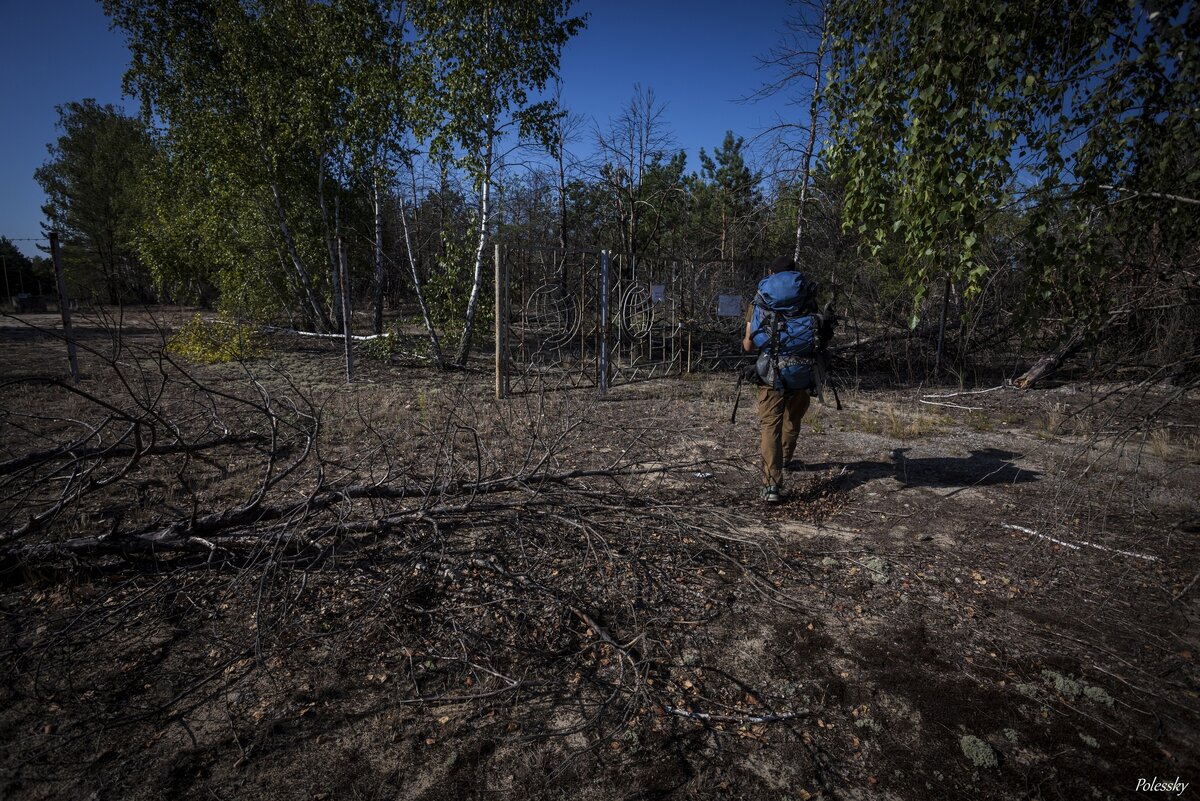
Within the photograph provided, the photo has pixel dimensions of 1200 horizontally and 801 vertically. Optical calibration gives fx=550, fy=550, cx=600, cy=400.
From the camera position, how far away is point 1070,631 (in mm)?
2963

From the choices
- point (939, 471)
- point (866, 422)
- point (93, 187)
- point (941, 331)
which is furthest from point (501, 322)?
point (93, 187)

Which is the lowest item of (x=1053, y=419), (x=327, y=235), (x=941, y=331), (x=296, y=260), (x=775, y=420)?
(x=1053, y=419)

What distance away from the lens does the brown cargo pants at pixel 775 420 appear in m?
4.55

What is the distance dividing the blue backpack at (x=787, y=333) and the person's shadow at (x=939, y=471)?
4.45 ft

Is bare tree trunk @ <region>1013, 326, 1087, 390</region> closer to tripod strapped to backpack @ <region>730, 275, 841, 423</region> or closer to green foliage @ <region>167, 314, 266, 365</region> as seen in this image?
tripod strapped to backpack @ <region>730, 275, 841, 423</region>

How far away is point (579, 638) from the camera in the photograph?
9.25ft

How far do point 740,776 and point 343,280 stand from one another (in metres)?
8.90

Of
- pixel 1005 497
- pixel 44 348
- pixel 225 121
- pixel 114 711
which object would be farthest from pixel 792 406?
pixel 44 348

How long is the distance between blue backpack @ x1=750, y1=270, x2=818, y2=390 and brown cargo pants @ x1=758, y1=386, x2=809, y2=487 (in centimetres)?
11

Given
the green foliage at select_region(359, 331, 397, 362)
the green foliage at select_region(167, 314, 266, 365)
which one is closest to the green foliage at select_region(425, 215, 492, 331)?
→ the green foliage at select_region(359, 331, 397, 362)

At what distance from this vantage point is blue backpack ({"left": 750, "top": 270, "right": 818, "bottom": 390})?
4.44 metres

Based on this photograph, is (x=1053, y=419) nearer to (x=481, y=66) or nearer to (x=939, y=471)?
(x=939, y=471)

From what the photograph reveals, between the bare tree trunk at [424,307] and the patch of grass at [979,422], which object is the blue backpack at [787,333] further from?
the bare tree trunk at [424,307]

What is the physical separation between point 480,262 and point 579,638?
790 cm
